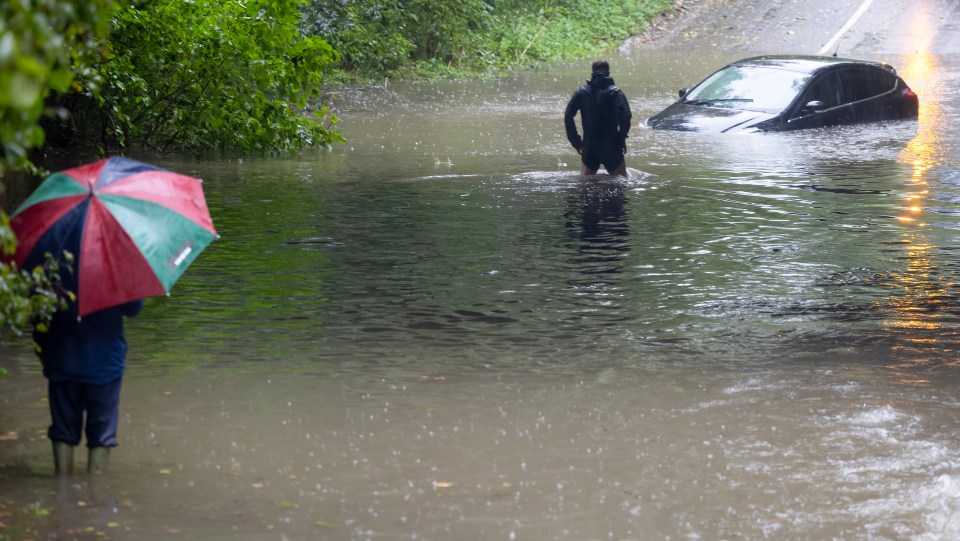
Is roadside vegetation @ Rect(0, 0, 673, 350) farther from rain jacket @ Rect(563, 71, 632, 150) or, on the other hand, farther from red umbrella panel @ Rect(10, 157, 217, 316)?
rain jacket @ Rect(563, 71, 632, 150)

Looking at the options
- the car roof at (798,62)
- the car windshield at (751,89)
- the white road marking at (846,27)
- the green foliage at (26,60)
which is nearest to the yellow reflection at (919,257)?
the car roof at (798,62)

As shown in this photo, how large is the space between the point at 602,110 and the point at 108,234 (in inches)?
380

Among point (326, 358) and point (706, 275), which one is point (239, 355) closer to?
point (326, 358)

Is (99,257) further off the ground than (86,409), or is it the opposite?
(99,257)

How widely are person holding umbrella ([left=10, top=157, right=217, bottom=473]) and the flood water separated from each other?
1.53 feet

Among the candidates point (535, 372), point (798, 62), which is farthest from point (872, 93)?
point (535, 372)

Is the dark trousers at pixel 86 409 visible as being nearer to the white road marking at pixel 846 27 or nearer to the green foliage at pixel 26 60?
the green foliage at pixel 26 60

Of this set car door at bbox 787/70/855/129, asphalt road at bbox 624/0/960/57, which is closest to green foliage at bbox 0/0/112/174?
car door at bbox 787/70/855/129

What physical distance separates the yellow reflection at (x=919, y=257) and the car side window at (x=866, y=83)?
34.3 inches

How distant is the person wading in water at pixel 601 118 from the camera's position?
14.7m

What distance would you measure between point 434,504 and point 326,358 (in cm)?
255

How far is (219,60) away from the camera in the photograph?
16.2 metres

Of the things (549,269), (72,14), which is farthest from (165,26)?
(72,14)

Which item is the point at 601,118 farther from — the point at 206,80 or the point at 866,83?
the point at 866,83
